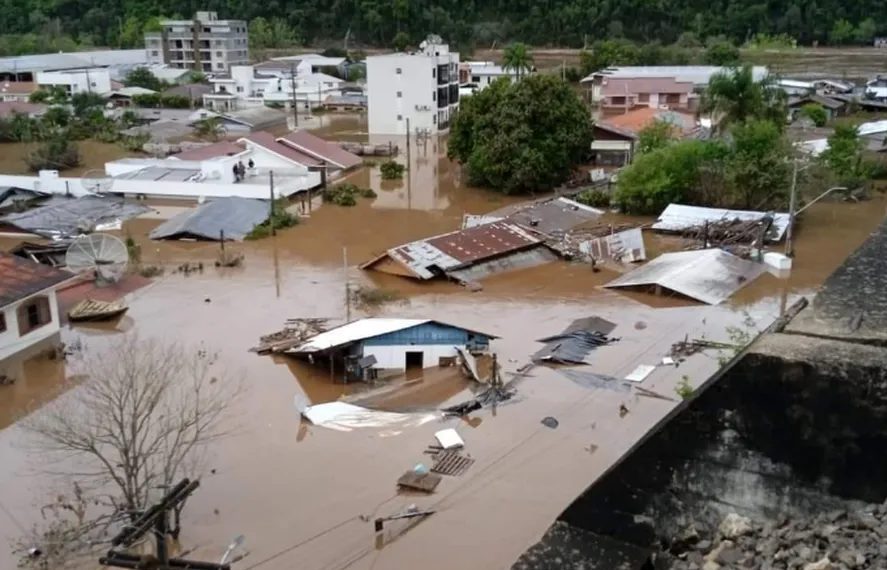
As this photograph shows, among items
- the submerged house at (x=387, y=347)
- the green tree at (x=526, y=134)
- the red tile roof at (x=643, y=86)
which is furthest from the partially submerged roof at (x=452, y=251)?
the red tile roof at (x=643, y=86)

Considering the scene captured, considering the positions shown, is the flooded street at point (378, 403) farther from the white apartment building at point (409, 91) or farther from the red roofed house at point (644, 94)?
the red roofed house at point (644, 94)

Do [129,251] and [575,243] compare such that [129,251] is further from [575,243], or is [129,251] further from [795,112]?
[795,112]

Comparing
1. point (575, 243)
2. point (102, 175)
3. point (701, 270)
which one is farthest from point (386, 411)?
point (102, 175)

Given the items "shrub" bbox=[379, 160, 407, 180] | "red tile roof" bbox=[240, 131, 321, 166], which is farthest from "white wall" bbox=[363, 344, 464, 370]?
"shrub" bbox=[379, 160, 407, 180]


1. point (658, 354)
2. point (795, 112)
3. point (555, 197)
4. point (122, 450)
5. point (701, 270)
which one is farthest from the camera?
point (795, 112)

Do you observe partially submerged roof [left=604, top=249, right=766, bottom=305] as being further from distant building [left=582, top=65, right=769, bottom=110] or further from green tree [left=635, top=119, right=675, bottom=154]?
distant building [left=582, top=65, right=769, bottom=110]

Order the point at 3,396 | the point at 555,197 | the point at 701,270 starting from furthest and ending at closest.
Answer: the point at 555,197, the point at 701,270, the point at 3,396
